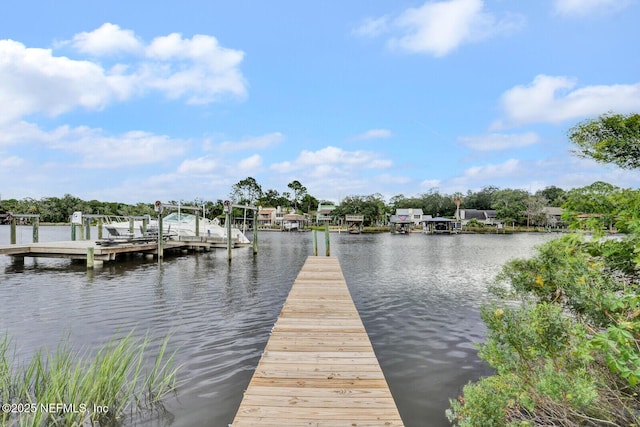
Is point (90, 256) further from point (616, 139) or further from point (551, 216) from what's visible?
point (551, 216)

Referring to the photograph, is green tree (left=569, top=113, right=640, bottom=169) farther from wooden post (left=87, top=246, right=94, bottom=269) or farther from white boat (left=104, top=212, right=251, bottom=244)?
white boat (left=104, top=212, right=251, bottom=244)

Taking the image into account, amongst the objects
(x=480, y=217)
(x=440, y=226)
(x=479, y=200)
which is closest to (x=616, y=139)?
(x=440, y=226)

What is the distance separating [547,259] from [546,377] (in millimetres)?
1926

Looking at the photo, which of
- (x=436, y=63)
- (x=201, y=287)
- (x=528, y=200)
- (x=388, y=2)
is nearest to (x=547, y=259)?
(x=201, y=287)

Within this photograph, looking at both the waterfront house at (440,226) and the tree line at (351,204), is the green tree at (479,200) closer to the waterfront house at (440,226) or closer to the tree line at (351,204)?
the tree line at (351,204)

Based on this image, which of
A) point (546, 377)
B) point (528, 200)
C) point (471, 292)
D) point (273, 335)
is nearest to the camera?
point (546, 377)

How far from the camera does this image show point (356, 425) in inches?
115

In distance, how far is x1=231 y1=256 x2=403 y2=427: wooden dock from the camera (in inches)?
120

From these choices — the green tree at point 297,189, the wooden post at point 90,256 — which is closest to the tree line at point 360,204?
the green tree at point 297,189

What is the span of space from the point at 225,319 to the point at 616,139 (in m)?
8.91

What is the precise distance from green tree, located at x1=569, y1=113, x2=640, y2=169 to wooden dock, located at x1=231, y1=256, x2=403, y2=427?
4.81 meters

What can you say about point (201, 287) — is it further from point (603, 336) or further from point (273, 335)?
point (603, 336)

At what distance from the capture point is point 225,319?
8797mm

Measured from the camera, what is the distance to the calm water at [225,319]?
5.14m
